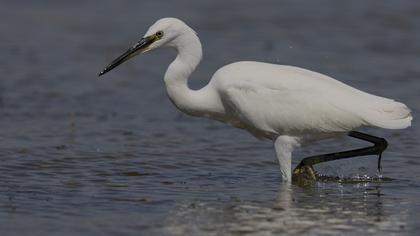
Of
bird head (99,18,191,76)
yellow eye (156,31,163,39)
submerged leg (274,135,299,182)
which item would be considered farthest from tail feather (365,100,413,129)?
yellow eye (156,31,163,39)

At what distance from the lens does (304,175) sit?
405 inches

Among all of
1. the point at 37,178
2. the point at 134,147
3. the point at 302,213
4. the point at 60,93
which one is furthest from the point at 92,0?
the point at 302,213

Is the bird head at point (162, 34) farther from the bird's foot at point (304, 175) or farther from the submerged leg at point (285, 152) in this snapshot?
the bird's foot at point (304, 175)

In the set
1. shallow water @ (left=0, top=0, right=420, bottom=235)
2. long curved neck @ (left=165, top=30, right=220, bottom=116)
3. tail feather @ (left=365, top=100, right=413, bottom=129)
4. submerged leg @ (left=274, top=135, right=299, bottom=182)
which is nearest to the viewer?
shallow water @ (left=0, top=0, right=420, bottom=235)

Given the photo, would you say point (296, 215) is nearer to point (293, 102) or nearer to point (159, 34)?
point (293, 102)

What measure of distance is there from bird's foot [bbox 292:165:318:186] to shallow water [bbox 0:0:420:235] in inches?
7.5

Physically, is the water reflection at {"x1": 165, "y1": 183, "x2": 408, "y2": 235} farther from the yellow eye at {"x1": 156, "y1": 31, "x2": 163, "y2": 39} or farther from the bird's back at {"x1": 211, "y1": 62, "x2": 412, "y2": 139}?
the yellow eye at {"x1": 156, "y1": 31, "x2": 163, "y2": 39}

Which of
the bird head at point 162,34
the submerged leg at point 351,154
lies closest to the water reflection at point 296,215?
the submerged leg at point 351,154

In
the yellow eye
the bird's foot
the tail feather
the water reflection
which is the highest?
the yellow eye

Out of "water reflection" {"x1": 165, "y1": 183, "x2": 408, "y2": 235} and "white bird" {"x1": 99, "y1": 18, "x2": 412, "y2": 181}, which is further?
"white bird" {"x1": 99, "y1": 18, "x2": 412, "y2": 181}

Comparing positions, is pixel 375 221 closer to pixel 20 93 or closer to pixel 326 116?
pixel 326 116

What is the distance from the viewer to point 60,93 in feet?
47.7

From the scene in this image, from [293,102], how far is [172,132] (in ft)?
9.90

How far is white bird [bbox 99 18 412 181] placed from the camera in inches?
380
